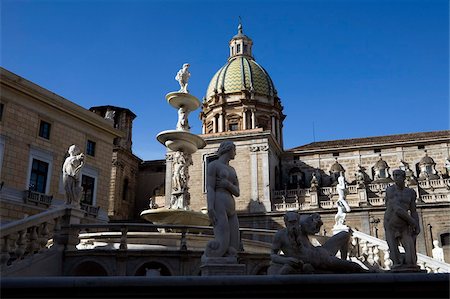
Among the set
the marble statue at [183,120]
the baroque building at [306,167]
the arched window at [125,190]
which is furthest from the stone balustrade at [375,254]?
the arched window at [125,190]

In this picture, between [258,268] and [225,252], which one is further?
[258,268]

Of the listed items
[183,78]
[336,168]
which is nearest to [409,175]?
[336,168]

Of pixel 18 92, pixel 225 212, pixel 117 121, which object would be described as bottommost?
pixel 225 212

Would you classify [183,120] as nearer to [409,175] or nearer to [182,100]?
[182,100]

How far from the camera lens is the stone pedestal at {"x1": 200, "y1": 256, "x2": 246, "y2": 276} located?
6.46m

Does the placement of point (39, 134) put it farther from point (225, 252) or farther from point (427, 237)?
point (427, 237)

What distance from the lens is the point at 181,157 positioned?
16422 millimetres

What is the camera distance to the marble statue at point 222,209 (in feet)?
22.0

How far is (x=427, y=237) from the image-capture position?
32.1 m

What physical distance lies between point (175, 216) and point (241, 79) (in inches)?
1422

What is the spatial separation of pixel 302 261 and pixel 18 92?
2026 cm

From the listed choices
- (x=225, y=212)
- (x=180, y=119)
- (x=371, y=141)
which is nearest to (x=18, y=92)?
(x=180, y=119)

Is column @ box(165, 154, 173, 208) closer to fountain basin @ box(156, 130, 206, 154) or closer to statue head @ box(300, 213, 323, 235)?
fountain basin @ box(156, 130, 206, 154)

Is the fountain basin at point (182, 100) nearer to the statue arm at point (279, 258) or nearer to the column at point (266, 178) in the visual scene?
the statue arm at point (279, 258)
